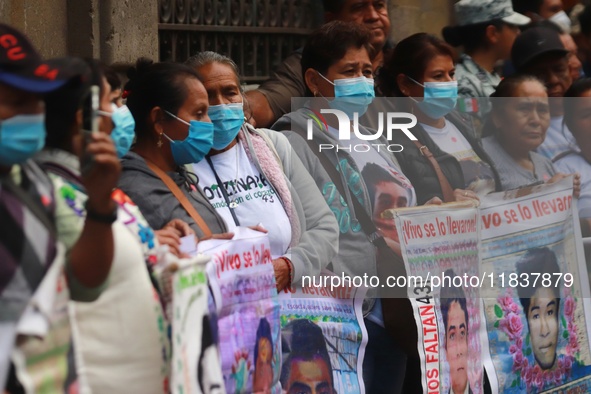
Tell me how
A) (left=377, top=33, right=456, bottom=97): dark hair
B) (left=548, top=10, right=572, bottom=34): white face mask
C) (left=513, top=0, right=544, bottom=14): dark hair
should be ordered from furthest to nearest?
(left=513, top=0, right=544, bottom=14): dark hair < (left=548, top=10, right=572, bottom=34): white face mask < (left=377, top=33, right=456, bottom=97): dark hair

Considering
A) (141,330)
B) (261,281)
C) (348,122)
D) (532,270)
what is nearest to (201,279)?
(141,330)

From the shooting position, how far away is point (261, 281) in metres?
4.73

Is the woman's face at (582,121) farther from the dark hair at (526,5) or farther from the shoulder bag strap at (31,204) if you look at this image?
the shoulder bag strap at (31,204)

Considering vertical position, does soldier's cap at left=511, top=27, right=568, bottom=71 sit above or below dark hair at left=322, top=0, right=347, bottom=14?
below

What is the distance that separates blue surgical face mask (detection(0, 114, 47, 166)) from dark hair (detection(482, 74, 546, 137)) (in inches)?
142

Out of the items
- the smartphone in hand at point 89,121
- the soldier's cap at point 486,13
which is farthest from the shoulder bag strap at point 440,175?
the smartphone in hand at point 89,121

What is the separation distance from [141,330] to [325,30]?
2707 millimetres

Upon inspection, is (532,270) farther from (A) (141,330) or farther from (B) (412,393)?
(A) (141,330)

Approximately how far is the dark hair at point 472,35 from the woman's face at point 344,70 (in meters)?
1.73

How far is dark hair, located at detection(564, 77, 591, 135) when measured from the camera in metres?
6.96

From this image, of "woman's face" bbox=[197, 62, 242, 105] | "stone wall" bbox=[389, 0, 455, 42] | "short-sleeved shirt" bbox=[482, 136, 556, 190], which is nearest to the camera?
"woman's face" bbox=[197, 62, 242, 105]

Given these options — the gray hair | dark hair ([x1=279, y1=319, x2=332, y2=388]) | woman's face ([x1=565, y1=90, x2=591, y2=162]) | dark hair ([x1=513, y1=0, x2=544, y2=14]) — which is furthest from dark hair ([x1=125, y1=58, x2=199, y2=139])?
dark hair ([x1=513, y1=0, x2=544, y2=14])

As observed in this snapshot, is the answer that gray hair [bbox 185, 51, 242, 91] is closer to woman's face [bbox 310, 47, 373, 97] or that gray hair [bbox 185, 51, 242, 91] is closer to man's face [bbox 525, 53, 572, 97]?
woman's face [bbox 310, 47, 373, 97]

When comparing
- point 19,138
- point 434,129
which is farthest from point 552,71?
point 19,138
